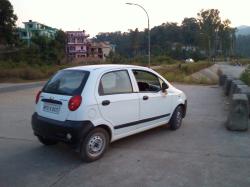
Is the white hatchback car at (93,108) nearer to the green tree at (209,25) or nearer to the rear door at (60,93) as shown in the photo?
the rear door at (60,93)

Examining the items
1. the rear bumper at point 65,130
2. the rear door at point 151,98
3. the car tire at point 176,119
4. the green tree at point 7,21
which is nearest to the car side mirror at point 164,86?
the rear door at point 151,98

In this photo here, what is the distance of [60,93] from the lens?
5477mm

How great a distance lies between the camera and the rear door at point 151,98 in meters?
6.36

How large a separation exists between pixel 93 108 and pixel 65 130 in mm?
586

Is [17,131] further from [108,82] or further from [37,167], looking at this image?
[108,82]

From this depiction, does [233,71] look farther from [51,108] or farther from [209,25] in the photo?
[209,25]

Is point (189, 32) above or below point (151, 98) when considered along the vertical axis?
above

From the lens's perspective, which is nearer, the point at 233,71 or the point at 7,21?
the point at 7,21

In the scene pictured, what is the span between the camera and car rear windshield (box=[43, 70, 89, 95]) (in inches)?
210

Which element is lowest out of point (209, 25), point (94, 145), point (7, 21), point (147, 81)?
point (94, 145)

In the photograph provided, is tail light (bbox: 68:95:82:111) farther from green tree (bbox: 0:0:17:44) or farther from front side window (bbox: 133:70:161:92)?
green tree (bbox: 0:0:17:44)

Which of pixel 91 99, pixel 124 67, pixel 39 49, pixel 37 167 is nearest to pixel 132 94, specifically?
pixel 124 67

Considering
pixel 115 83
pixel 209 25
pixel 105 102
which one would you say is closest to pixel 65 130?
pixel 105 102

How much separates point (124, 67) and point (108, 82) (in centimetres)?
67
